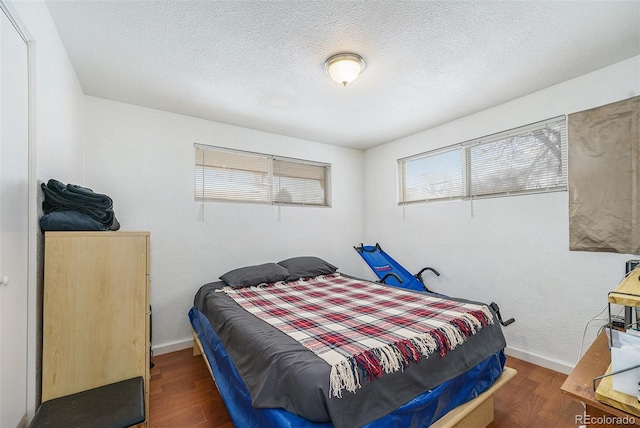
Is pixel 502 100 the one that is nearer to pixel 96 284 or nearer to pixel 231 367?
pixel 231 367

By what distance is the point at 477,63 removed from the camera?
6.76ft

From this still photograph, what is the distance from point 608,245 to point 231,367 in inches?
114

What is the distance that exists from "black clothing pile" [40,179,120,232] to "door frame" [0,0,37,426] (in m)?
0.07

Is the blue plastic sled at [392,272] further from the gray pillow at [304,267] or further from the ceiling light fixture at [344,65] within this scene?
the ceiling light fixture at [344,65]

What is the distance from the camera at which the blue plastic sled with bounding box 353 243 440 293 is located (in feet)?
10.3

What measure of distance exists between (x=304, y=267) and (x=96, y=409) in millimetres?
2135

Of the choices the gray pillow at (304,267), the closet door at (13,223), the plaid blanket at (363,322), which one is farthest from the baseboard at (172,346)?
the closet door at (13,223)

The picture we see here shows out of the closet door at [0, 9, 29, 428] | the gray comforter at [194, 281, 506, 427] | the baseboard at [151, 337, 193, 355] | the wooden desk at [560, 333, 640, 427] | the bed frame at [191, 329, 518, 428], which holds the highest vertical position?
the closet door at [0, 9, 29, 428]

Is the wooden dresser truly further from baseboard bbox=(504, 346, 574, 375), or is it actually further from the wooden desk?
baseboard bbox=(504, 346, 574, 375)

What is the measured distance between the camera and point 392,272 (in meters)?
3.25

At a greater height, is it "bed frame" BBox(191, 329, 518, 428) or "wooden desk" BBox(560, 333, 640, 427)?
"wooden desk" BBox(560, 333, 640, 427)

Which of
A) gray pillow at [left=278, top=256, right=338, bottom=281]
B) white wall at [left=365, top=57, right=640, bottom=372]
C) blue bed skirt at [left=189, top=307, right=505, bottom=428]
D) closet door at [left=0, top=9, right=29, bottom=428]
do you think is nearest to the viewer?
closet door at [left=0, top=9, right=29, bottom=428]

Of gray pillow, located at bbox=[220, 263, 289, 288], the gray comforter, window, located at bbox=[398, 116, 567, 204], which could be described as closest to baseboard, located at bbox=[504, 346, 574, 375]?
the gray comforter

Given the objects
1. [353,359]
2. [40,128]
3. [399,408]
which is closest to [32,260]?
[40,128]
